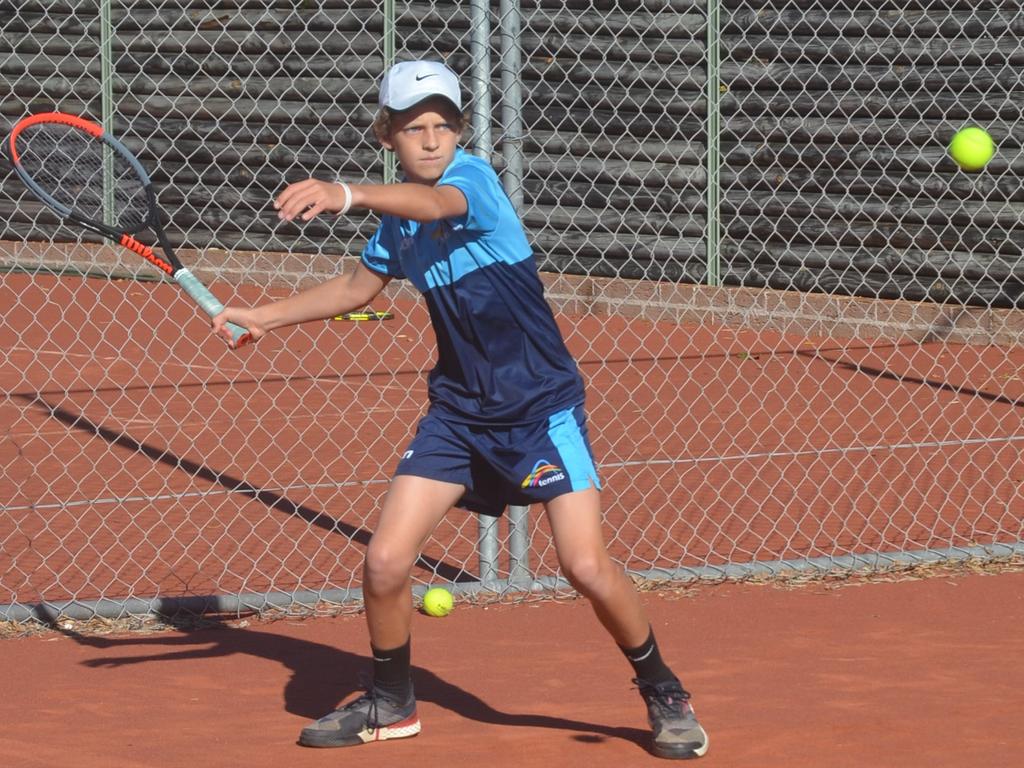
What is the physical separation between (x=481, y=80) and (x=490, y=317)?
5.34 feet

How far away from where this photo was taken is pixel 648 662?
3932mm

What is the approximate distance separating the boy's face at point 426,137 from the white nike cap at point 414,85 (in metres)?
0.03

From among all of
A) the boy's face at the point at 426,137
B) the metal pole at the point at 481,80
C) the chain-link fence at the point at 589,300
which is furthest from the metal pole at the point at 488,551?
the boy's face at the point at 426,137

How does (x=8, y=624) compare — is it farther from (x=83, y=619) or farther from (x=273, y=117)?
(x=273, y=117)

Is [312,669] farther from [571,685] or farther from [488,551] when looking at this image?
[488,551]

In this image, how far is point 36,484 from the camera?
685 centimetres

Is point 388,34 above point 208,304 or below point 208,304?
above

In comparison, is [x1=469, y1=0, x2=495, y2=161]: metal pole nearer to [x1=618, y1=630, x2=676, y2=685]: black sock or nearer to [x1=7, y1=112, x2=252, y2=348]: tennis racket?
[x1=7, y1=112, x2=252, y2=348]: tennis racket

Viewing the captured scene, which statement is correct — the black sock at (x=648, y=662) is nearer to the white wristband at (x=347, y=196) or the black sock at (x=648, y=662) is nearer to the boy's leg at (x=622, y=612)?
the boy's leg at (x=622, y=612)

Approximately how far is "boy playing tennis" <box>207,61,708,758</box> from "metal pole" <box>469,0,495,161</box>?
131cm

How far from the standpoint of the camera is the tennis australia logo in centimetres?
384

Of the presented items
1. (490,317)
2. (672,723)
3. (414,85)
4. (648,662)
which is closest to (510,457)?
(490,317)

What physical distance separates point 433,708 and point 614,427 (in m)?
4.04

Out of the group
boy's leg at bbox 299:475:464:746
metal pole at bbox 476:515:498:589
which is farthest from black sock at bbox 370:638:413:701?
metal pole at bbox 476:515:498:589
